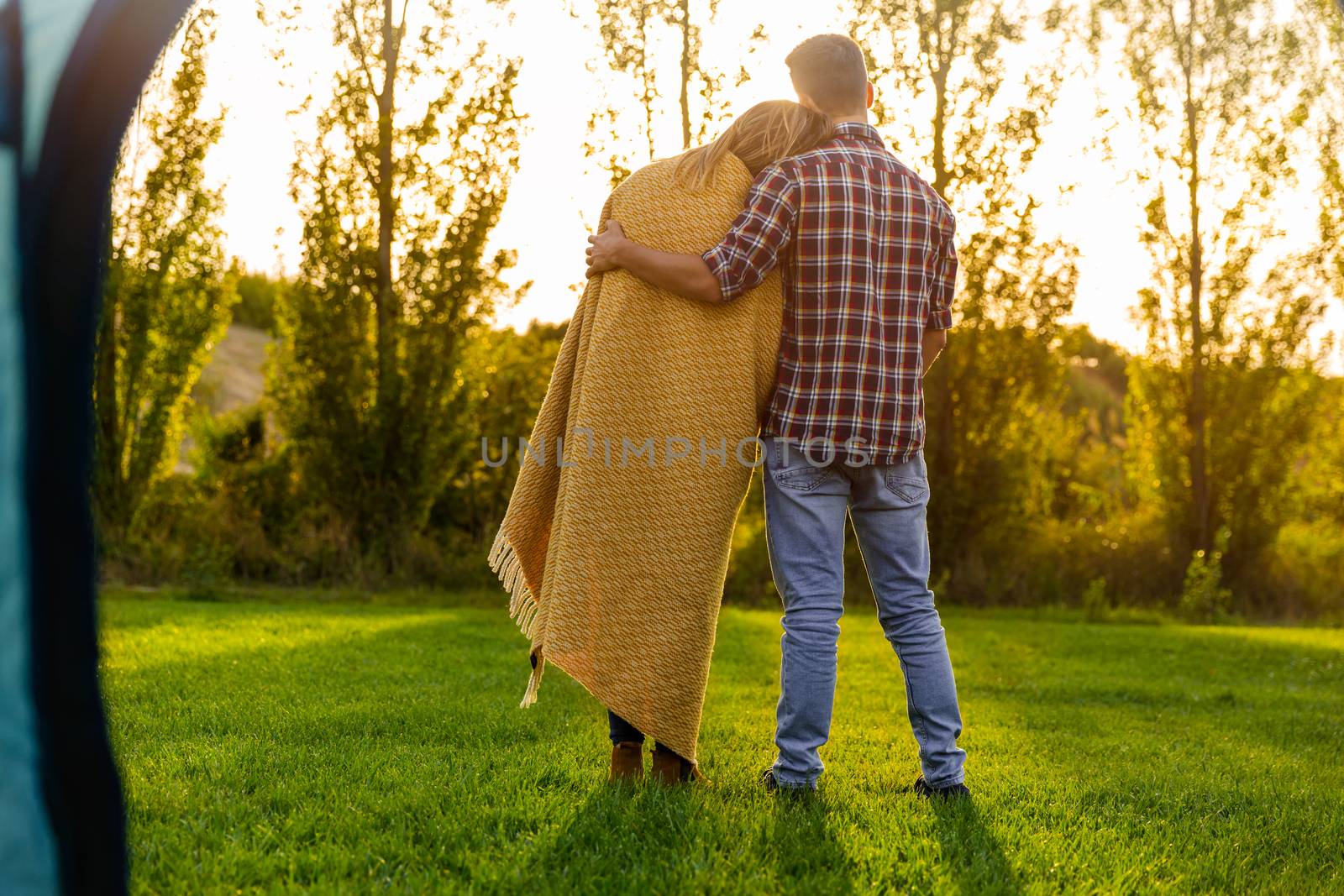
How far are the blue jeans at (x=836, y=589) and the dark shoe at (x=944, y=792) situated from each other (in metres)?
0.02

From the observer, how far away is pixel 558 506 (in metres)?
3.03

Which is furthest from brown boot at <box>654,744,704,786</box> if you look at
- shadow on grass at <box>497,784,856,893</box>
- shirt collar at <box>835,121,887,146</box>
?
shirt collar at <box>835,121,887,146</box>

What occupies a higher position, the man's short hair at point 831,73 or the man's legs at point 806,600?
the man's short hair at point 831,73

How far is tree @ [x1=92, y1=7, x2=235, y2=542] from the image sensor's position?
10.1 meters

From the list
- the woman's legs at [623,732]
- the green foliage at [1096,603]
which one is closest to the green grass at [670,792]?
the woman's legs at [623,732]

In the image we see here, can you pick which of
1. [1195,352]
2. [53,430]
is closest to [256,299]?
[1195,352]

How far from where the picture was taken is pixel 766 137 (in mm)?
3146

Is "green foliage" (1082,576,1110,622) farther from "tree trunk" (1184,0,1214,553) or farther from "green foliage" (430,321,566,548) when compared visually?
"green foliage" (430,321,566,548)

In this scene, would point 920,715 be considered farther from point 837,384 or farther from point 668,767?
point 837,384

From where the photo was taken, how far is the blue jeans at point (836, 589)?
2.94 m

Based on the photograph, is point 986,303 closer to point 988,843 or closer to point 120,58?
point 988,843

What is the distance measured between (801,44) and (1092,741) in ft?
9.42

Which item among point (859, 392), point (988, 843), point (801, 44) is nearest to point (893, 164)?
point (801, 44)

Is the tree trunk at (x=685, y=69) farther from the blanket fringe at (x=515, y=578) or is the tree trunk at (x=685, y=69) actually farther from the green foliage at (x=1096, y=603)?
the blanket fringe at (x=515, y=578)
